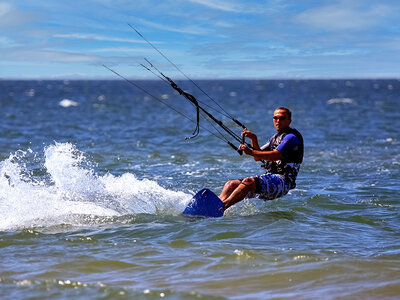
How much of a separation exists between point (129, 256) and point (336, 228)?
329 centimetres

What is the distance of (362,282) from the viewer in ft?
20.2

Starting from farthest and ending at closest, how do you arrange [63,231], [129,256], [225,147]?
1. [225,147]
2. [63,231]
3. [129,256]

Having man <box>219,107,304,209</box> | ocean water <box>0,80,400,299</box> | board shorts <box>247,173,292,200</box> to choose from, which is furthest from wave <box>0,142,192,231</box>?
board shorts <box>247,173,292,200</box>

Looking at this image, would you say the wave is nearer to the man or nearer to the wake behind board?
the wake behind board

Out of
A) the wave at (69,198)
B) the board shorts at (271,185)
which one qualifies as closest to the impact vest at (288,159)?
the board shorts at (271,185)

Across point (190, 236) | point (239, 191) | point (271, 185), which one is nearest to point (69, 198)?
point (190, 236)

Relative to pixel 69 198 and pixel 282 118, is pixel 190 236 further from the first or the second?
pixel 69 198

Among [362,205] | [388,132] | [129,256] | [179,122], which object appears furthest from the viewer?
[179,122]

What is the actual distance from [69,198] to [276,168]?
3.59 m

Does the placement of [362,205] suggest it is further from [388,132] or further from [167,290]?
[388,132]

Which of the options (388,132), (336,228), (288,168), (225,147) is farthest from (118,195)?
(388,132)

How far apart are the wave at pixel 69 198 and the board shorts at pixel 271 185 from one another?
1.45m

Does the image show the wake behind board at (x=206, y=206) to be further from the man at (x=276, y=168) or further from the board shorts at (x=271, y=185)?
the board shorts at (x=271, y=185)

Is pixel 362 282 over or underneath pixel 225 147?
underneath
